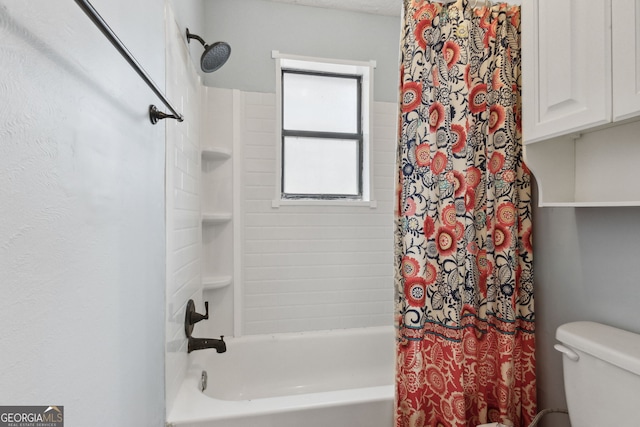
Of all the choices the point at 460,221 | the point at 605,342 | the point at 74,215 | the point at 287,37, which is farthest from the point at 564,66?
the point at 287,37

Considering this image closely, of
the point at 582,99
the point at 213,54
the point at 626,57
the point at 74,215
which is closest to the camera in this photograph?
the point at 74,215

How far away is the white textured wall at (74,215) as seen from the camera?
43cm

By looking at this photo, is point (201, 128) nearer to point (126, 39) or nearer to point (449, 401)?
point (126, 39)

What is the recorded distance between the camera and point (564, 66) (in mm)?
1018

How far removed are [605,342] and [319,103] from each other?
2028mm

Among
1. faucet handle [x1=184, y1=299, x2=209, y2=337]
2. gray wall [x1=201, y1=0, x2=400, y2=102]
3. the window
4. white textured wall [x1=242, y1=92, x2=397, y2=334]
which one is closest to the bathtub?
white textured wall [x1=242, y1=92, x2=397, y2=334]

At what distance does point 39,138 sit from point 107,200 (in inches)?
9.2

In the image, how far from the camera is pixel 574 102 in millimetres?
995

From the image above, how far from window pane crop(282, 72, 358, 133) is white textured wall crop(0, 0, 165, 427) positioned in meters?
1.41

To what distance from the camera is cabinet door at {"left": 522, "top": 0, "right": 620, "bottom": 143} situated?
912 millimetres

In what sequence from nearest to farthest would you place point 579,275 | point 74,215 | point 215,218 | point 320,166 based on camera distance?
point 74,215 → point 579,275 → point 215,218 → point 320,166

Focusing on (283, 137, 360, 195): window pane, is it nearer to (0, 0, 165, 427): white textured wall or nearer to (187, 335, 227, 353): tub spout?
(187, 335, 227, 353): tub spout

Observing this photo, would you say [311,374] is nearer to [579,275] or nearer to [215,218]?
[215,218]

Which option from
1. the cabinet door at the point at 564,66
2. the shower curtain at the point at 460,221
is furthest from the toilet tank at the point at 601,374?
the cabinet door at the point at 564,66
